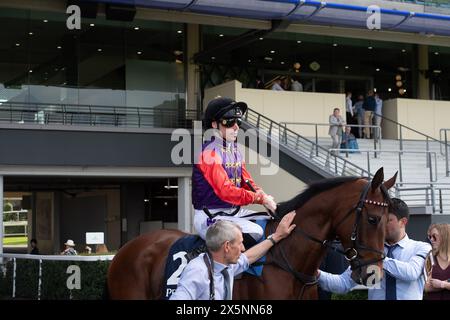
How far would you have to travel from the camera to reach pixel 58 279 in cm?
1336

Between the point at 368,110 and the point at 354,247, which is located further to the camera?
the point at 368,110

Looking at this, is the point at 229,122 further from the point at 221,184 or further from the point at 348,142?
the point at 348,142

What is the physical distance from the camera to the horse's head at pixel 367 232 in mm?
5008

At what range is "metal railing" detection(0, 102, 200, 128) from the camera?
20.3 m

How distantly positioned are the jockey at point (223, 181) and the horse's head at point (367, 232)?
2.47 ft

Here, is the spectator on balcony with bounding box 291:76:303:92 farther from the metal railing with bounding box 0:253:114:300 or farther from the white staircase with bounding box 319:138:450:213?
the metal railing with bounding box 0:253:114:300

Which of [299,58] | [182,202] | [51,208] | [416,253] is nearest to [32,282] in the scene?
[182,202]

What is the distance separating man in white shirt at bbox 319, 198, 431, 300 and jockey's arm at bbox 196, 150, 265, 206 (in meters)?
0.96

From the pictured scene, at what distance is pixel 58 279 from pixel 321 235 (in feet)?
29.7

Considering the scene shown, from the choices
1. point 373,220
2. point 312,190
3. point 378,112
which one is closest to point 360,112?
point 378,112

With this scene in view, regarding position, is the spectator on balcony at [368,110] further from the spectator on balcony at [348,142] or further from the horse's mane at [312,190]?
the horse's mane at [312,190]

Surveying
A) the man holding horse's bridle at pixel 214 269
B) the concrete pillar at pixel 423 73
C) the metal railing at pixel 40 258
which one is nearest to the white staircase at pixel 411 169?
Answer: the concrete pillar at pixel 423 73

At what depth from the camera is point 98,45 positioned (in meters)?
22.3
